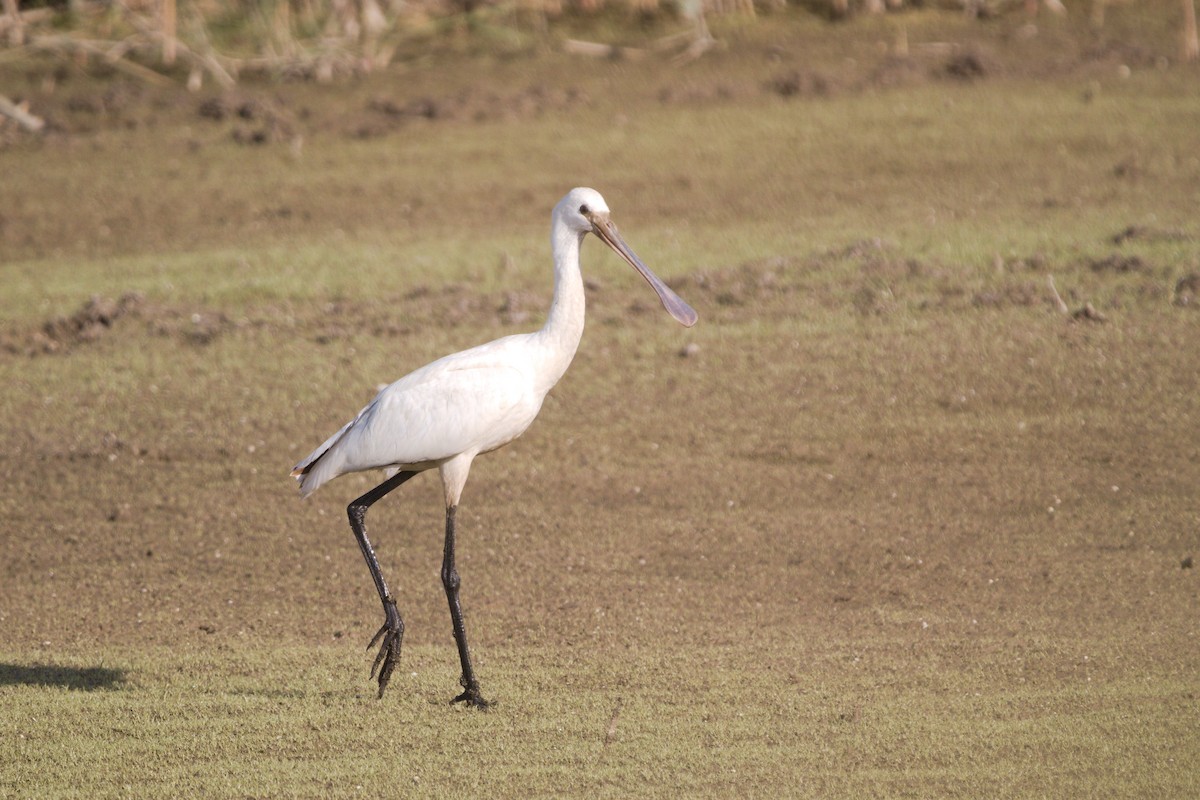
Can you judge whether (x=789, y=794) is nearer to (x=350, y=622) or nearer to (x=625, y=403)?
(x=350, y=622)

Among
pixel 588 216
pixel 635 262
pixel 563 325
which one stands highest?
pixel 588 216

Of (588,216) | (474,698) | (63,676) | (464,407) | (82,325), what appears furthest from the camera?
(82,325)

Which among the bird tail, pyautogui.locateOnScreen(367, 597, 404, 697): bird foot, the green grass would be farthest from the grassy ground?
the bird tail

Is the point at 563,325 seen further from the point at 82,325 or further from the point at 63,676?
the point at 82,325

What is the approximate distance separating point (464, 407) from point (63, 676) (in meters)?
1.97

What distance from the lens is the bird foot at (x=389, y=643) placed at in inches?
Result: 229

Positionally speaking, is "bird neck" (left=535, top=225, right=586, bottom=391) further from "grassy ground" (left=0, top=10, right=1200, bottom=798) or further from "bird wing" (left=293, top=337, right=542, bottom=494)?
"grassy ground" (left=0, top=10, right=1200, bottom=798)

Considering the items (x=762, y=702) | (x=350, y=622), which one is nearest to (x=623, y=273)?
(x=350, y=622)

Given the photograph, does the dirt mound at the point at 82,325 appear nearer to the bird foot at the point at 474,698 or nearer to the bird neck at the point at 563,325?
the bird neck at the point at 563,325

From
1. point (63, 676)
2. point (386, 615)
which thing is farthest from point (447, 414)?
point (63, 676)

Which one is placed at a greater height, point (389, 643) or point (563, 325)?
point (563, 325)

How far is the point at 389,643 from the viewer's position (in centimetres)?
590

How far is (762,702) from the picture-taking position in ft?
18.9

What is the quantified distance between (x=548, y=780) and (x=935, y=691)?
1.59m
